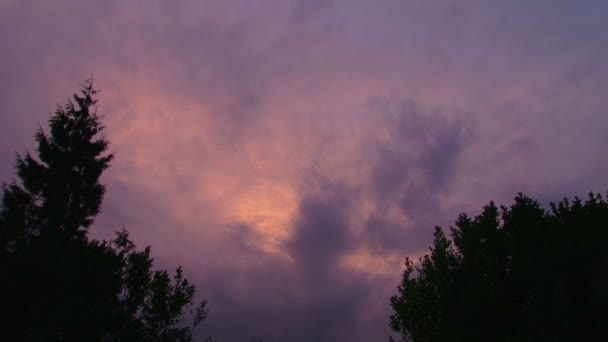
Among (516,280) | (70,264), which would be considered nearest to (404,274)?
(516,280)

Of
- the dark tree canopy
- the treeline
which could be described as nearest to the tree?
the treeline

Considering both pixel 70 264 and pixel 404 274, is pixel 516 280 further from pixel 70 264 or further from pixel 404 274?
pixel 70 264

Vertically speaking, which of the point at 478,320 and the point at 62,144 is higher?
the point at 62,144

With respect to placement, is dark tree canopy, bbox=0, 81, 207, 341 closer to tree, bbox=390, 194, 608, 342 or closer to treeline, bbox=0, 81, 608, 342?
treeline, bbox=0, 81, 608, 342

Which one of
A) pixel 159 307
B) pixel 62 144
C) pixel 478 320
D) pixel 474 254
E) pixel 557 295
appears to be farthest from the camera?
pixel 159 307

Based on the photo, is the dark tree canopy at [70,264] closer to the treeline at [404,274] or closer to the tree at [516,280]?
the treeline at [404,274]

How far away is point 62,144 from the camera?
1390 inches

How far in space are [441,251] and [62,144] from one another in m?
30.7

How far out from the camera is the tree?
24.4 metres

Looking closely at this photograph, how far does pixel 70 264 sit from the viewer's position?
29.9 meters

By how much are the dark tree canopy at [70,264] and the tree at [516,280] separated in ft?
67.7

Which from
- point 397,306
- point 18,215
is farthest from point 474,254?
point 18,215

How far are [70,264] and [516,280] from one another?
30.8 meters

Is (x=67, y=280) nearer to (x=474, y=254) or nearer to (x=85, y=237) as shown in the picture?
(x=85, y=237)
